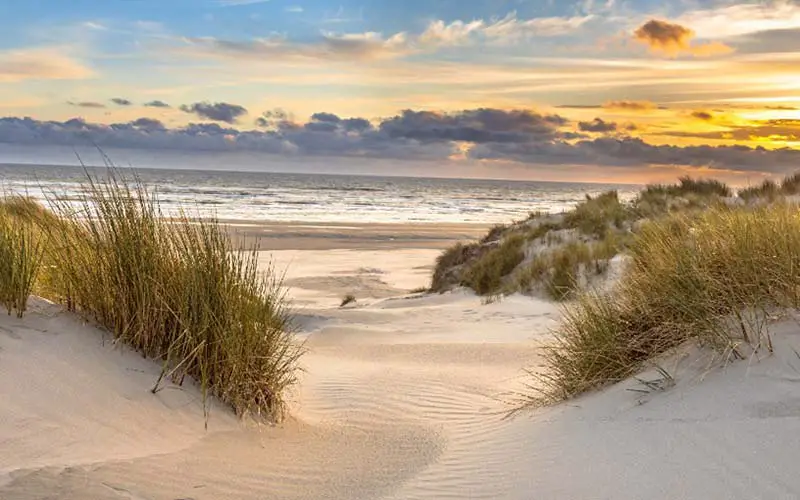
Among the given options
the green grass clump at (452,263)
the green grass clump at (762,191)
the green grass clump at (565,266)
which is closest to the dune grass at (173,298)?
the green grass clump at (565,266)

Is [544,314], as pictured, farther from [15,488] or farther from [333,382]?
[15,488]

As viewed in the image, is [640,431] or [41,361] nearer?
[640,431]

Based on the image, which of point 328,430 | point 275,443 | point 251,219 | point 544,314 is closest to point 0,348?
point 275,443

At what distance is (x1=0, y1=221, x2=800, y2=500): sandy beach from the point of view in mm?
3564

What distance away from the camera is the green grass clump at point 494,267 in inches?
577

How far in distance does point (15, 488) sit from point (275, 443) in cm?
182

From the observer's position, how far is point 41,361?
447cm

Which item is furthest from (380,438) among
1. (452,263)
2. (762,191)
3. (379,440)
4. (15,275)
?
(762,191)

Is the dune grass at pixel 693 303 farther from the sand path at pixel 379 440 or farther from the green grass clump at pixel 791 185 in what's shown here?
the green grass clump at pixel 791 185

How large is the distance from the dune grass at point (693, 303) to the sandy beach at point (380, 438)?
22cm

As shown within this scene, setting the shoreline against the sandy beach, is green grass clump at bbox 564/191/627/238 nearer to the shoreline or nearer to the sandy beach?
the shoreline

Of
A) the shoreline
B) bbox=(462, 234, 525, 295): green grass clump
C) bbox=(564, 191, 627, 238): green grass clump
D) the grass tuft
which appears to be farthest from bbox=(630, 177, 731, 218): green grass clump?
the shoreline

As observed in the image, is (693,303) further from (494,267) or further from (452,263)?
(452,263)

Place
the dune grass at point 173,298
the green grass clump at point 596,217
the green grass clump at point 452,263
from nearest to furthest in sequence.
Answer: the dune grass at point 173,298 → the green grass clump at point 596,217 → the green grass clump at point 452,263
